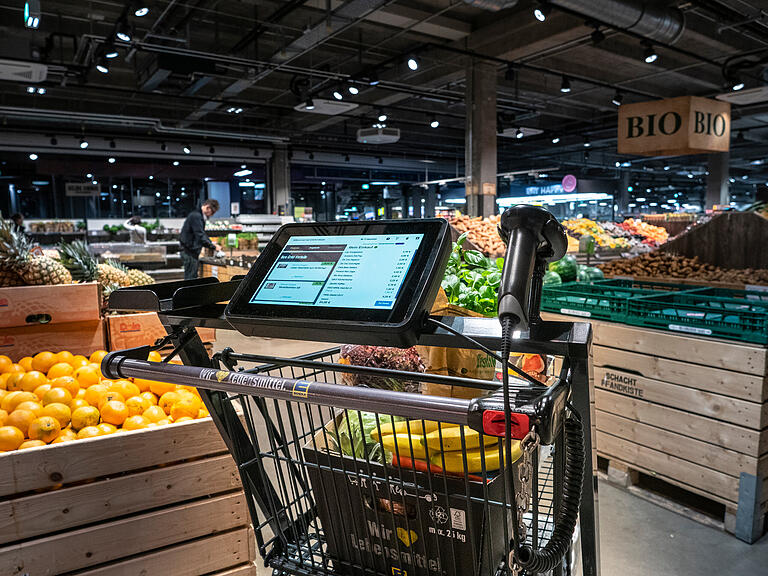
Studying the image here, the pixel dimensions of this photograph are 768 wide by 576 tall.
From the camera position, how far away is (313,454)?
1.10 metres

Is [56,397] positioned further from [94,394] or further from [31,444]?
[31,444]

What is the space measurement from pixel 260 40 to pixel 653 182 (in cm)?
2724

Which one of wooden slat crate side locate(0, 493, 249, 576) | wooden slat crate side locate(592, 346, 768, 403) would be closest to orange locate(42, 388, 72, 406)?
wooden slat crate side locate(0, 493, 249, 576)

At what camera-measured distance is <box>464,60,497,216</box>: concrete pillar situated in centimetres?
988

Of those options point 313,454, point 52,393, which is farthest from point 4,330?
point 313,454

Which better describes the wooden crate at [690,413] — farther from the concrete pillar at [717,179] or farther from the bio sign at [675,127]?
the concrete pillar at [717,179]

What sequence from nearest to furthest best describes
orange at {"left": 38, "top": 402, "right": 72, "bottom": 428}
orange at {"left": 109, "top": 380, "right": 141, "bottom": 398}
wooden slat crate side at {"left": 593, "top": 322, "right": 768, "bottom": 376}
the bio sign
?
orange at {"left": 38, "top": 402, "right": 72, "bottom": 428}, orange at {"left": 109, "top": 380, "right": 141, "bottom": 398}, wooden slat crate side at {"left": 593, "top": 322, "right": 768, "bottom": 376}, the bio sign

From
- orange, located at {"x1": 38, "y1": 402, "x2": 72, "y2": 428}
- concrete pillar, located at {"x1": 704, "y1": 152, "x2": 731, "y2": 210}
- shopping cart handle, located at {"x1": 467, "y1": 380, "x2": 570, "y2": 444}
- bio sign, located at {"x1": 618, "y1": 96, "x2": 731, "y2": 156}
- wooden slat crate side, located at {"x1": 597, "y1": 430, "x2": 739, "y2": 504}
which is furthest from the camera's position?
concrete pillar, located at {"x1": 704, "y1": 152, "x2": 731, "y2": 210}

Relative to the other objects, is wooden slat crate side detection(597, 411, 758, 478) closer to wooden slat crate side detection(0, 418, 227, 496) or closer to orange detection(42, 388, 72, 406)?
wooden slat crate side detection(0, 418, 227, 496)

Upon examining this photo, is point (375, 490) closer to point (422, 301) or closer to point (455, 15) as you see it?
point (422, 301)

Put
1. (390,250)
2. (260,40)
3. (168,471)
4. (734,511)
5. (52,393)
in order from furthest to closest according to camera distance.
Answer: (260,40)
(734,511)
(52,393)
(168,471)
(390,250)

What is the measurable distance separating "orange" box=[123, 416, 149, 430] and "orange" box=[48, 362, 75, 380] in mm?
512

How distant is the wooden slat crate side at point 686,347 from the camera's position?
2.58 m

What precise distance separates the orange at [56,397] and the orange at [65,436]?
159 millimetres
